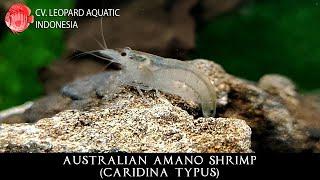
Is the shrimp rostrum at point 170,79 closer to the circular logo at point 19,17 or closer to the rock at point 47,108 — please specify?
the rock at point 47,108

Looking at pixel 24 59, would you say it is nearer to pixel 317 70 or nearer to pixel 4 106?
pixel 4 106

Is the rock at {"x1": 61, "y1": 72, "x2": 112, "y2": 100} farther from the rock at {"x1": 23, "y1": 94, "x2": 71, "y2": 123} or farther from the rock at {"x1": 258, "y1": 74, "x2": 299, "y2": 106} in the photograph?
the rock at {"x1": 258, "y1": 74, "x2": 299, "y2": 106}

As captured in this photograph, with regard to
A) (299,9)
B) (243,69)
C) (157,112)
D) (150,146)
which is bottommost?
(150,146)

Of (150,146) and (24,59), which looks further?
(24,59)

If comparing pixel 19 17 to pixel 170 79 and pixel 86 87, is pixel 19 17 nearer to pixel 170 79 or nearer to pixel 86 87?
pixel 86 87

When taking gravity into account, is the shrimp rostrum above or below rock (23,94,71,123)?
above

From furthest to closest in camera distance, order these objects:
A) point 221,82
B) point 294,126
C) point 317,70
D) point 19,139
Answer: point 317,70 < point 221,82 < point 294,126 < point 19,139

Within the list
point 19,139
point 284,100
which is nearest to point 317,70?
point 284,100

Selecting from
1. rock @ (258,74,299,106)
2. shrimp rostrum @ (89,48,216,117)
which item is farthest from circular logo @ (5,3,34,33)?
rock @ (258,74,299,106)
